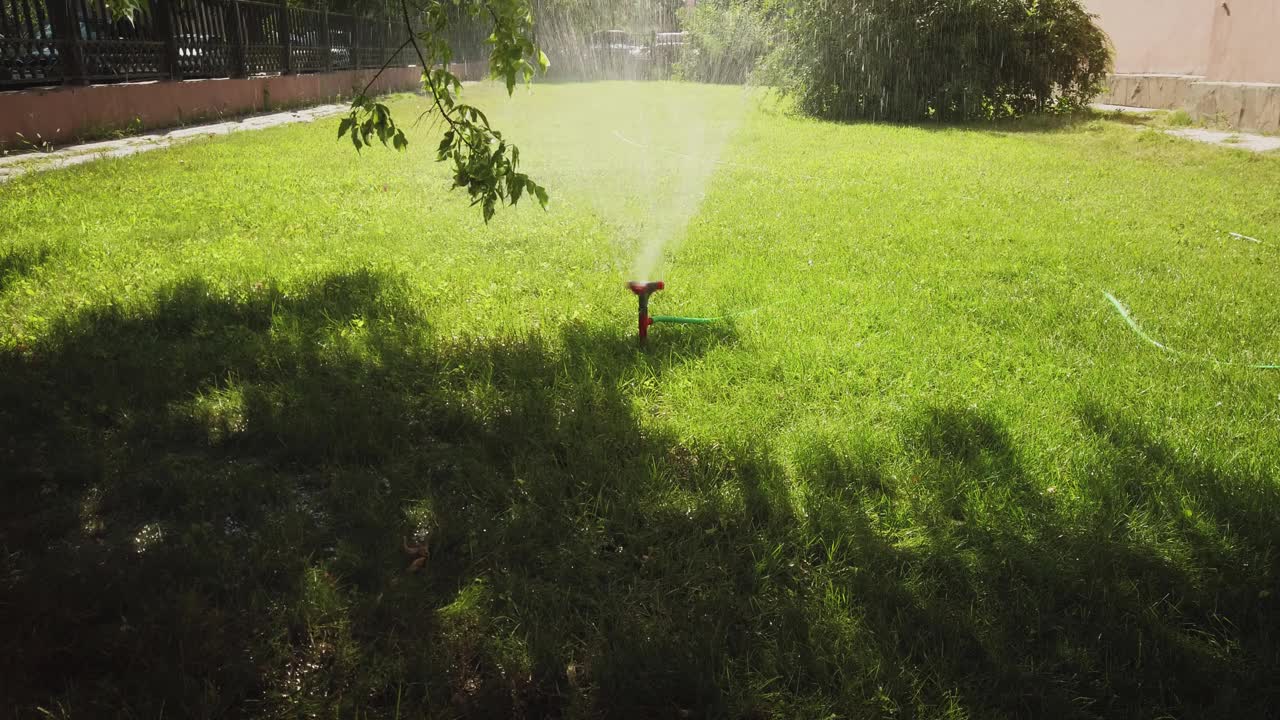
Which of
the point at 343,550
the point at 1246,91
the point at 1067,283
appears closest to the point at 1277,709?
the point at 343,550

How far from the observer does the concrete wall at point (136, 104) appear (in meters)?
8.97

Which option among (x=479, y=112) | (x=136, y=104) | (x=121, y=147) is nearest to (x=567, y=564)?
(x=479, y=112)

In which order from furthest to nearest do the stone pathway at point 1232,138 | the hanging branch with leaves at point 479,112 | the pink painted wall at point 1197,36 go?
the pink painted wall at point 1197,36 → the stone pathway at point 1232,138 → the hanging branch with leaves at point 479,112

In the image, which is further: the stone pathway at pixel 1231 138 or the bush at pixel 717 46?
the bush at pixel 717 46

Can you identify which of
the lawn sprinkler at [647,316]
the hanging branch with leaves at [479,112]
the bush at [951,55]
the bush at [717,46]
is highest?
the bush at [717,46]

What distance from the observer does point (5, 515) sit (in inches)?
92.9

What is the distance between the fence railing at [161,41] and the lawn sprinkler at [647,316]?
4854 mm

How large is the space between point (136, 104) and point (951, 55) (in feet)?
40.4

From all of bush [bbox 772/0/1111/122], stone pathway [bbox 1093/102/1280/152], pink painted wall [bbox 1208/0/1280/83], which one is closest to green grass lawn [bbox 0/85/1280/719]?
stone pathway [bbox 1093/102/1280/152]

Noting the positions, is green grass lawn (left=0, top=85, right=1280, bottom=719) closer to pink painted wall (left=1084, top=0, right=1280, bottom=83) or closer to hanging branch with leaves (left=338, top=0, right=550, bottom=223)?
hanging branch with leaves (left=338, top=0, right=550, bottom=223)

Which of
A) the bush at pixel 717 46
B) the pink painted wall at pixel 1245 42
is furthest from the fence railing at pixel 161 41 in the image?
the bush at pixel 717 46

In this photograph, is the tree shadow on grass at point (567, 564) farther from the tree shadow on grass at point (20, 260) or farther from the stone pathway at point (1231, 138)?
the stone pathway at point (1231, 138)

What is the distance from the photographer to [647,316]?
3.57 m

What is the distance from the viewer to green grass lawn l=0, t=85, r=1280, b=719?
1.85 meters
